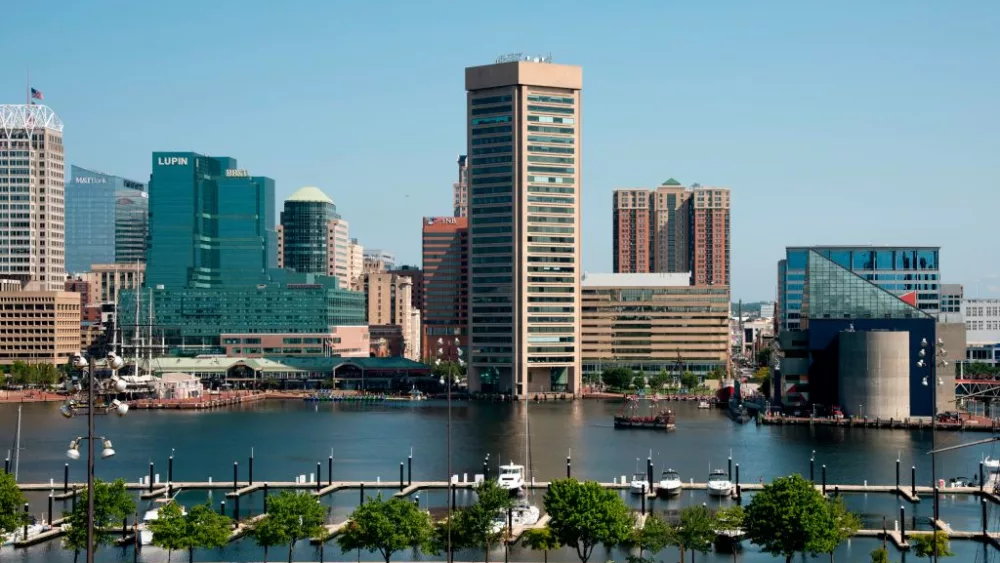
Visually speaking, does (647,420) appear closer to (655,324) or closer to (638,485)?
(638,485)

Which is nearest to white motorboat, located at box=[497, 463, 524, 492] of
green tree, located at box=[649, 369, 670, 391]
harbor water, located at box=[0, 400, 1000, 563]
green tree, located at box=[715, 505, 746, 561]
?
harbor water, located at box=[0, 400, 1000, 563]

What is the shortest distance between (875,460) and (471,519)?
4387 centimetres

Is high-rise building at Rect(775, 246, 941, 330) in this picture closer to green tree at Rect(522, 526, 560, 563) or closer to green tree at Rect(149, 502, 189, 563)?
green tree at Rect(522, 526, 560, 563)

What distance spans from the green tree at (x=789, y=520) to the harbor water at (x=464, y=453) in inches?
176

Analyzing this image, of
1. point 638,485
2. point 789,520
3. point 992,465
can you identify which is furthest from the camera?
point 992,465

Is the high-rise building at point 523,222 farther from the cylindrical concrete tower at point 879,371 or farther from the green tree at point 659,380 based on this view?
the cylindrical concrete tower at point 879,371

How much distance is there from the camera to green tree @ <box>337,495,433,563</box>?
5244 cm

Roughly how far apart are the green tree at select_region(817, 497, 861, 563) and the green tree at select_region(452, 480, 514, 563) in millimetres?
12671

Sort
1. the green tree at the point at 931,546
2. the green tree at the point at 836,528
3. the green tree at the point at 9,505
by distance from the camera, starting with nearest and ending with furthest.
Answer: the green tree at the point at 836,528, the green tree at the point at 931,546, the green tree at the point at 9,505

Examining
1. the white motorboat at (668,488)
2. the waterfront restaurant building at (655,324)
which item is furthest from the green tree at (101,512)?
the waterfront restaurant building at (655,324)

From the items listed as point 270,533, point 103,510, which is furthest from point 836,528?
point 103,510

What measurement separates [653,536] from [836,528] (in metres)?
6.95

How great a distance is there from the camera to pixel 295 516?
54.2 meters

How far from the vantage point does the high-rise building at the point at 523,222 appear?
6235 inches
